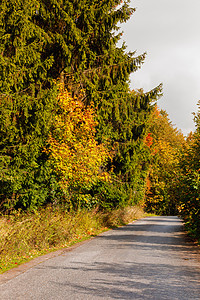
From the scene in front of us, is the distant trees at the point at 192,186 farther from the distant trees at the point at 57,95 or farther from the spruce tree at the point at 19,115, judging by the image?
the spruce tree at the point at 19,115

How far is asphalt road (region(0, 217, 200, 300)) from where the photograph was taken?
257 inches

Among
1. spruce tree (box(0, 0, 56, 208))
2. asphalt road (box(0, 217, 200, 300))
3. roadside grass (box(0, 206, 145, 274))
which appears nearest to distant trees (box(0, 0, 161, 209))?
spruce tree (box(0, 0, 56, 208))

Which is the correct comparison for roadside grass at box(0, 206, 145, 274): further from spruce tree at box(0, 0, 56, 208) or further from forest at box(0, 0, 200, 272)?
spruce tree at box(0, 0, 56, 208)

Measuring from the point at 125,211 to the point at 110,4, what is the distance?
16851mm

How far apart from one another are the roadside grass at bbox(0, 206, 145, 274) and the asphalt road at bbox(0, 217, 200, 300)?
880 millimetres

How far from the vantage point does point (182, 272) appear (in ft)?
29.1

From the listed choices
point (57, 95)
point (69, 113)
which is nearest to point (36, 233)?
point (69, 113)

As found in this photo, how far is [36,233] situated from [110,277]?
4.26 metres

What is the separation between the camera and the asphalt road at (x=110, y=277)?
257 inches

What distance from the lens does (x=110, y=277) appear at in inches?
314

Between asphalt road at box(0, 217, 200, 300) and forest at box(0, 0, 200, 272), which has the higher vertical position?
forest at box(0, 0, 200, 272)

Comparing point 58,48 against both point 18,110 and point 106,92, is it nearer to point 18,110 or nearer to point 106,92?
point 106,92

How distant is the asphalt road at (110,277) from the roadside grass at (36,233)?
880 millimetres

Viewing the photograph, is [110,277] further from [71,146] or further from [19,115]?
[19,115]
